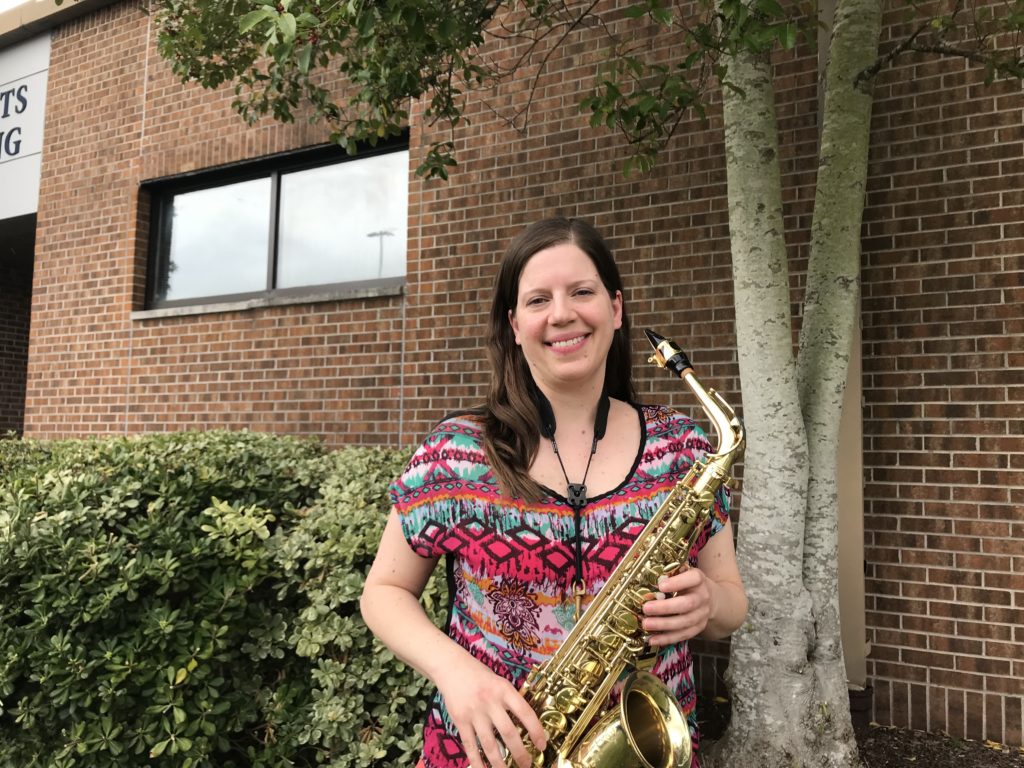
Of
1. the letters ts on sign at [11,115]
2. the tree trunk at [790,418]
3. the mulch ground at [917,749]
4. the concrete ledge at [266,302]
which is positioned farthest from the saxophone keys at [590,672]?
the letters ts on sign at [11,115]

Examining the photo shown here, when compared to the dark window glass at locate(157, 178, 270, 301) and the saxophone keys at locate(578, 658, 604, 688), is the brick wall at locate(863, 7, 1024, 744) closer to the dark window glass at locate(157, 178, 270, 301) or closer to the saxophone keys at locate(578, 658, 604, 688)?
the saxophone keys at locate(578, 658, 604, 688)

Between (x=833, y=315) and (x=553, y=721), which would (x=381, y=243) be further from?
(x=553, y=721)

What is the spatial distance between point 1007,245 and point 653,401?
224 centimetres

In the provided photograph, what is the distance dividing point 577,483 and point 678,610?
35 cm

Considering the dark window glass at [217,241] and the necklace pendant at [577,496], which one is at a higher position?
the dark window glass at [217,241]

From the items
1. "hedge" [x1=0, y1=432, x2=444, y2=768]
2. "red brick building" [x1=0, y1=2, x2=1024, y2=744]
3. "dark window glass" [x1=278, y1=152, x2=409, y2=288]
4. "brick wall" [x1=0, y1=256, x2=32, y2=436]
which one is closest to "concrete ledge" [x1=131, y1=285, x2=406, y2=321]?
"red brick building" [x1=0, y1=2, x2=1024, y2=744]

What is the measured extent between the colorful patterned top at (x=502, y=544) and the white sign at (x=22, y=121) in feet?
30.7

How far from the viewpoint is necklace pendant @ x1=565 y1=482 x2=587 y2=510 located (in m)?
1.74

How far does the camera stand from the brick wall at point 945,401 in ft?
14.3

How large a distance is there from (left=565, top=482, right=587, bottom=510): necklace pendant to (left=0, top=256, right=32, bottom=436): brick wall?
1158cm

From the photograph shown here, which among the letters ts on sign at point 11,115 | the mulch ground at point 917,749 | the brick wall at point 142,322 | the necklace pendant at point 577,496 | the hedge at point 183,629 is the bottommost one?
the mulch ground at point 917,749

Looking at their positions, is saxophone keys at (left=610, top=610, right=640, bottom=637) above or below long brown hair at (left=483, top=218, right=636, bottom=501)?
below

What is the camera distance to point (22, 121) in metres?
9.34

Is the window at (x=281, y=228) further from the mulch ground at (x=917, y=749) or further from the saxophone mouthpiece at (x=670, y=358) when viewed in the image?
the saxophone mouthpiece at (x=670, y=358)
